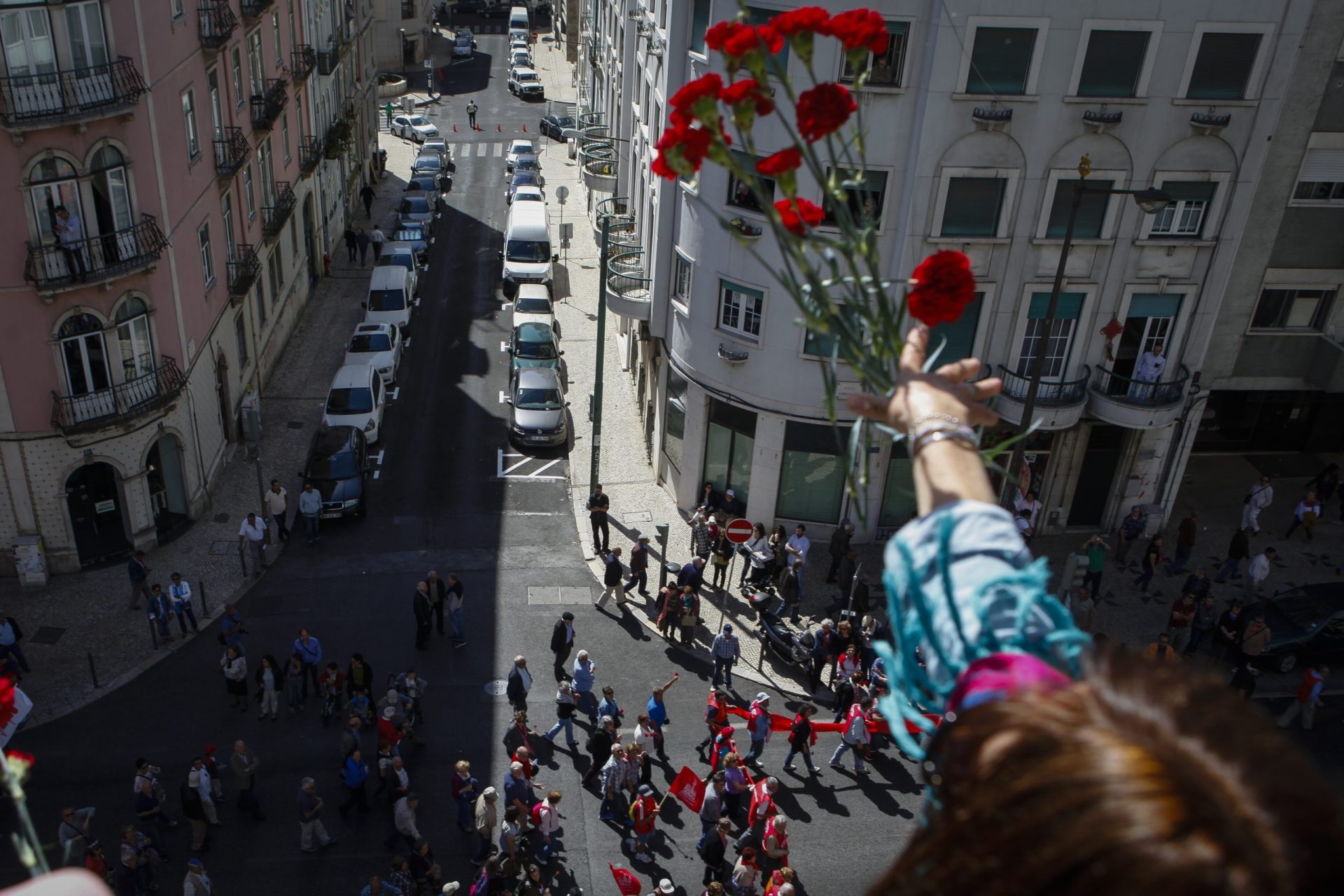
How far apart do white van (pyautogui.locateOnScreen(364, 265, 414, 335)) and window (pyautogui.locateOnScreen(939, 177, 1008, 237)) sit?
23.0 m

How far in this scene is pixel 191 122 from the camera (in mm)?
28719

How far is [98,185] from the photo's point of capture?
23984 mm

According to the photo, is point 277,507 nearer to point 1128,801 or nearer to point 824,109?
point 824,109

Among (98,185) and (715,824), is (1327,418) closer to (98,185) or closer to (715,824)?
(715,824)

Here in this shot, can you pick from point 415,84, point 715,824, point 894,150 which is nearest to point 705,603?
point 715,824

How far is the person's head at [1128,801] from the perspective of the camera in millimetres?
1858

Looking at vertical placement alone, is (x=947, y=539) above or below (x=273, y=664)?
above

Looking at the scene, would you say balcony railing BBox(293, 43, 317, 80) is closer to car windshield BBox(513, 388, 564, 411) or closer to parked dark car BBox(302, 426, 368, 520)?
car windshield BBox(513, 388, 564, 411)

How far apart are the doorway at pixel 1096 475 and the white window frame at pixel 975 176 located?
6.77m

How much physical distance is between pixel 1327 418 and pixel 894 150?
19.3 m

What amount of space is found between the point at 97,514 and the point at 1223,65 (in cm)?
2860

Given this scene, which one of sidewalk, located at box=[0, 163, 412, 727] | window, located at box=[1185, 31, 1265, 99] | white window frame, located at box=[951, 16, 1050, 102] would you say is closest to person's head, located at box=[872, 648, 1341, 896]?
white window frame, located at box=[951, 16, 1050, 102]

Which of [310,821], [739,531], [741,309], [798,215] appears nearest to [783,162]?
[798,215]

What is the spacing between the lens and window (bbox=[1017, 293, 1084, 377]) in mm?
27031
